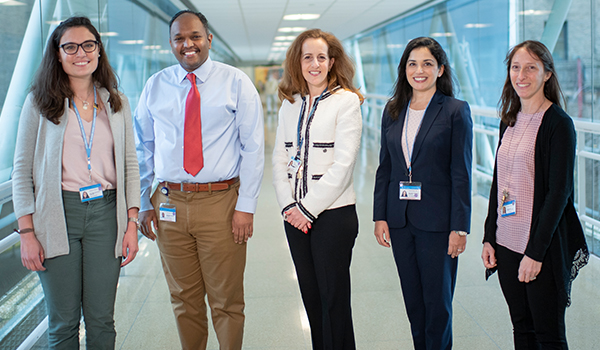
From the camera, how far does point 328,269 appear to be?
7.29 feet

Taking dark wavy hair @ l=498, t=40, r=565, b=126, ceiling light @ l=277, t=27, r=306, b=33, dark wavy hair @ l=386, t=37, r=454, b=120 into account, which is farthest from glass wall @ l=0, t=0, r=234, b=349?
ceiling light @ l=277, t=27, r=306, b=33

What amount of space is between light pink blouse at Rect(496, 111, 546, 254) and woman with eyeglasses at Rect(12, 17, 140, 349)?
5.18 feet

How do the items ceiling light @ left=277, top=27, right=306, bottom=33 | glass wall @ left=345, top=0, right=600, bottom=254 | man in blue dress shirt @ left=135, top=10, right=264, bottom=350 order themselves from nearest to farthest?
man in blue dress shirt @ left=135, top=10, right=264, bottom=350 → glass wall @ left=345, top=0, right=600, bottom=254 → ceiling light @ left=277, top=27, right=306, bottom=33

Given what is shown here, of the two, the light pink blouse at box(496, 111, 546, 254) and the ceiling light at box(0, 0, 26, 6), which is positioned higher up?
the ceiling light at box(0, 0, 26, 6)

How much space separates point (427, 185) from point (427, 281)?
0.43m

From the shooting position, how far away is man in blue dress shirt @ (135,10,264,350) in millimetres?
2340

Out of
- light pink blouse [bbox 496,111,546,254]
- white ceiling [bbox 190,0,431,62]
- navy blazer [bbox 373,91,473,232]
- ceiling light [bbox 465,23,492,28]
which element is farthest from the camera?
white ceiling [bbox 190,0,431,62]

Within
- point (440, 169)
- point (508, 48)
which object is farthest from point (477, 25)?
point (440, 169)

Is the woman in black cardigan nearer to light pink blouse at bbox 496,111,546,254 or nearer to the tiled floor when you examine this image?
light pink blouse at bbox 496,111,546,254

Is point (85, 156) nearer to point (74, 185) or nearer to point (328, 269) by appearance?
point (74, 185)

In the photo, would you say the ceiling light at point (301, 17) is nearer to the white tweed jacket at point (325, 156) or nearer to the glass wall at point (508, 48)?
the glass wall at point (508, 48)

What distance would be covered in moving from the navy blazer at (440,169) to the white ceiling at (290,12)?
6.78 meters

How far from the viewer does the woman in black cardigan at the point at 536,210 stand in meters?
1.87

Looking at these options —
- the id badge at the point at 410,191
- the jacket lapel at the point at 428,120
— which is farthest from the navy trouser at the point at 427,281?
the jacket lapel at the point at 428,120
